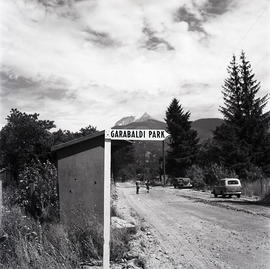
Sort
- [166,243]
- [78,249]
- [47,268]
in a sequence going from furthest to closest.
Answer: [166,243], [78,249], [47,268]

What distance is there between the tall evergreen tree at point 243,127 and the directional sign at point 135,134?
36862 mm

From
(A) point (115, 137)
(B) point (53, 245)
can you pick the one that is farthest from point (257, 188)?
(A) point (115, 137)

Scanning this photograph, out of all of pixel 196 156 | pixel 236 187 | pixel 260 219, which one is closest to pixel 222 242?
pixel 260 219

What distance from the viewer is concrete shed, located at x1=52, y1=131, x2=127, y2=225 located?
9.37 m

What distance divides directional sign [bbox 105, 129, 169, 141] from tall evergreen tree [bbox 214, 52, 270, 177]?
36.9 metres

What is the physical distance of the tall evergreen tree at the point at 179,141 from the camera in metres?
63.4

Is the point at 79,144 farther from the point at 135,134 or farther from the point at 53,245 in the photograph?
the point at 135,134

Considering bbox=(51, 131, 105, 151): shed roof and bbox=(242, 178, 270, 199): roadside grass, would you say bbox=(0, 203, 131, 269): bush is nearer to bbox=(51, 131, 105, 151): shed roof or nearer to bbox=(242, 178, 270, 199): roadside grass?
bbox=(51, 131, 105, 151): shed roof

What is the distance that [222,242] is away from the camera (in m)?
10.1

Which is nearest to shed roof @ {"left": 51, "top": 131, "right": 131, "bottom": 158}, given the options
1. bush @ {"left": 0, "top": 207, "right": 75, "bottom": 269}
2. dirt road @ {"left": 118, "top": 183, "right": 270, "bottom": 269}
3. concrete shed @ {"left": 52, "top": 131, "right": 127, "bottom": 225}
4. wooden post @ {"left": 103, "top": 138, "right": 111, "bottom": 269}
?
concrete shed @ {"left": 52, "top": 131, "right": 127, "bottom": 225}

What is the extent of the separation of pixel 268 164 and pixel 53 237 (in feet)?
137

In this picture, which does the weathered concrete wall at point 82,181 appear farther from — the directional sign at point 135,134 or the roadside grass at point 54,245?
the directional sign at point 135,134

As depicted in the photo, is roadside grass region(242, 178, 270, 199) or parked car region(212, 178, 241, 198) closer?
roadside grass region(242, 178, 270, 199)

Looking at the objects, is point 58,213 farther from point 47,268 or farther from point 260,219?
point 260,219
